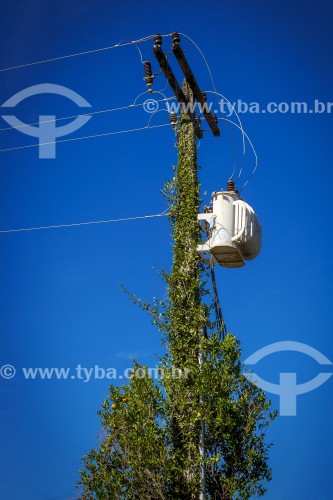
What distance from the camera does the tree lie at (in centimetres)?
1044

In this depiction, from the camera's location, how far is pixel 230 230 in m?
12.4

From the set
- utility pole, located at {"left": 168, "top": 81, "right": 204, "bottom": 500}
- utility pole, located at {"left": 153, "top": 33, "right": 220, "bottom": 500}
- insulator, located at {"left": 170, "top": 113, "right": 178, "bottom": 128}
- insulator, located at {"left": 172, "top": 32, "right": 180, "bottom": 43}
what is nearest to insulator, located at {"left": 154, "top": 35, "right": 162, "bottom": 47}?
utility pole, located at {"left": 153, "top": 33, "right": 220, "bottom": 500}

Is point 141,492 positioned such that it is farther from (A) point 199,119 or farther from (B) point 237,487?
(A) point 199,119

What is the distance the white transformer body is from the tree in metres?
0.93

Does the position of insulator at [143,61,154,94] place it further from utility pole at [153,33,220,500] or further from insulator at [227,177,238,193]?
insulator at [227,177,238,193]

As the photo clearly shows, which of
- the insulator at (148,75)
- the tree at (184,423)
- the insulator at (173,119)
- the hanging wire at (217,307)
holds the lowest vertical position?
the tree at (184,423)

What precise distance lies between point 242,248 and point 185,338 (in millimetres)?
2166

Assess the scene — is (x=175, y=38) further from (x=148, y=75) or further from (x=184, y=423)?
(x=184, y=423)

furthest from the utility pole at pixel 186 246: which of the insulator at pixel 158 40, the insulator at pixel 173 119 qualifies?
the insulator at pixel 173 119

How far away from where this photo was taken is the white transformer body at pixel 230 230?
12.3 metres

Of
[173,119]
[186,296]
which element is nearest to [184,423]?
[186,296]

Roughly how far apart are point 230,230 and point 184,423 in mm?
3591

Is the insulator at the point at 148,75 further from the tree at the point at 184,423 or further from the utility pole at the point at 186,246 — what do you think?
the tree at the point at 184,423

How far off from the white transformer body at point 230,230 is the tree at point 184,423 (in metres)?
0.93
